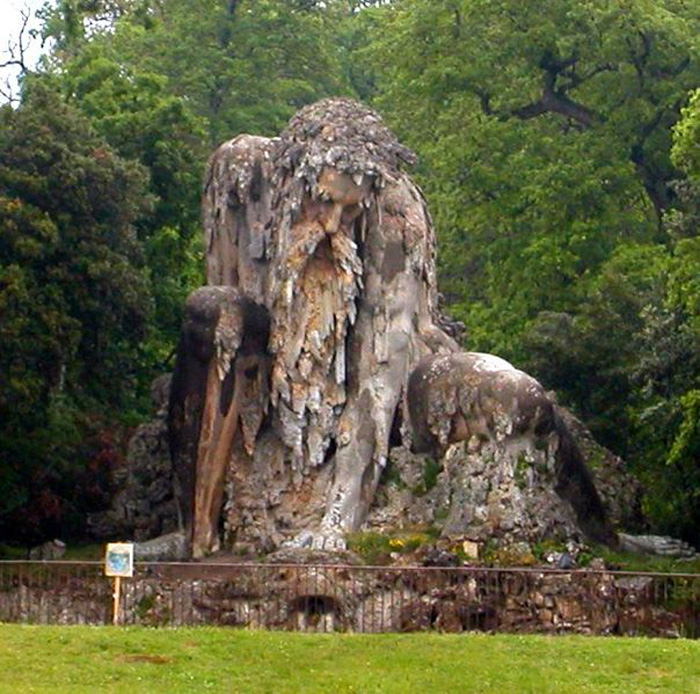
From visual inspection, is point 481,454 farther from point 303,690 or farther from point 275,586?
point 303,690

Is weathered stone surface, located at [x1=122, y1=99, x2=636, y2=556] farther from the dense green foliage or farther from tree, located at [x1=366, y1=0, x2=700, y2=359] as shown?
tree, located at [x1=366, y1=0, x2=700, y2=359]

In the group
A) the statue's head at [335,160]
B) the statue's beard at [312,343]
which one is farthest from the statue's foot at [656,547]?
the statue's head at [335,160]

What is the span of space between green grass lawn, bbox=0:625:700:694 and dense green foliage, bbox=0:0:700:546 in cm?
1064

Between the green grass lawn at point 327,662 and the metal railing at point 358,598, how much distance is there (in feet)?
12.6

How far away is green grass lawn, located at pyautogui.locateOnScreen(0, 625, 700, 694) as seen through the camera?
24.3m

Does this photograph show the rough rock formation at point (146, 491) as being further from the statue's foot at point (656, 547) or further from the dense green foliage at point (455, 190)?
the statue's foot at point (656, 547)

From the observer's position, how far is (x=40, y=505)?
40188 mm

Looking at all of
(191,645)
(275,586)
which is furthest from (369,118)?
(191,645)

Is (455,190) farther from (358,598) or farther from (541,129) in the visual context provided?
(358,598)

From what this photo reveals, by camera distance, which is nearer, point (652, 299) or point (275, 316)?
point (275, 316)

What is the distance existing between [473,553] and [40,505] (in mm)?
10207

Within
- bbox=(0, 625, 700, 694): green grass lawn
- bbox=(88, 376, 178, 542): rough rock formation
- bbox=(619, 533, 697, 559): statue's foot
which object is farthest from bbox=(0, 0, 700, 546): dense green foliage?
bbox=(0, 625, 700, 694): green grass lawn

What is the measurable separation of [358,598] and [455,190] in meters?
21.6

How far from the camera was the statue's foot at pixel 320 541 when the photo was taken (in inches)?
1321
